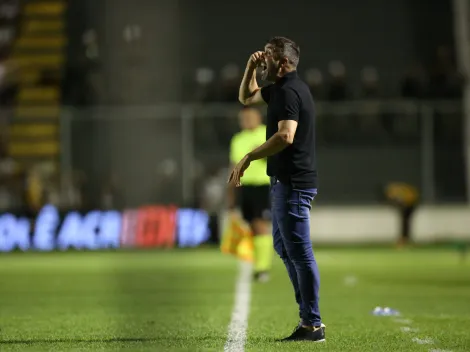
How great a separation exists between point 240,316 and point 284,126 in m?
2.64

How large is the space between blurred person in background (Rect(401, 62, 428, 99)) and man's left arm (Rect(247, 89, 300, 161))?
17.5 m

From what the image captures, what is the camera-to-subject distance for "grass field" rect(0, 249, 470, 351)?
7844mm

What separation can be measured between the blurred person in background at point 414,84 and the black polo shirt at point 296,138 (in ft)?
56.9

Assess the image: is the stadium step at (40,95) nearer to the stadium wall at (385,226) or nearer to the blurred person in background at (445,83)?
the stadium wall at (385,226)

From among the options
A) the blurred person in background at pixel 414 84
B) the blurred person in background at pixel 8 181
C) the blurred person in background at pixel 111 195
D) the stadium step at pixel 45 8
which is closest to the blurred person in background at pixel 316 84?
the blurred person in background at pixel 414 84

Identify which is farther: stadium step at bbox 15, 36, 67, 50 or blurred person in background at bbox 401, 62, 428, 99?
stadium step at bbox 15, 36, 67, 50

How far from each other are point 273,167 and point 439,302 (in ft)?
12.7

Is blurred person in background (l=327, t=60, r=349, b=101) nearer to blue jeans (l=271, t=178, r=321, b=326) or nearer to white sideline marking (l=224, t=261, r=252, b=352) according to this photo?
white sideline marking (l=224, t=261, r=252, b=352)

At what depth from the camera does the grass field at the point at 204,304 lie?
7844mm

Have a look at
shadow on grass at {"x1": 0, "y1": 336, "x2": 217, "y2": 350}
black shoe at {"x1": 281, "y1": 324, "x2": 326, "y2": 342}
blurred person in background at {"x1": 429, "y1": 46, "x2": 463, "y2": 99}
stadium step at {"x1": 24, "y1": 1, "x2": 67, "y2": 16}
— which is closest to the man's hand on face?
black shoe at {"x1": 281, "y1": 324, "x2": 326, "y2": 342}

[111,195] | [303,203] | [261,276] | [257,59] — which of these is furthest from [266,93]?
[111,195]

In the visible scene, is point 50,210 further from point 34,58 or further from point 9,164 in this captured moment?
point 34,58

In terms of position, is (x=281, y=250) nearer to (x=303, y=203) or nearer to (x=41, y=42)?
(x=303, y=203)

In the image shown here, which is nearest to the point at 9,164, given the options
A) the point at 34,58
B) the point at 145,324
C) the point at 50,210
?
the point at 50,210
